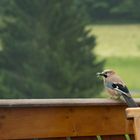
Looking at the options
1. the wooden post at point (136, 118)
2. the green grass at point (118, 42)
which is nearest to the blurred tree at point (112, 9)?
the green grass at point (118, 42)

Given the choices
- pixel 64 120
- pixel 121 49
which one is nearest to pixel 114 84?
pixel 64 120

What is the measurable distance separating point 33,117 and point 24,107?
87 mm

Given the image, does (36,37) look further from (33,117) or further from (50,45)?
(33,117)

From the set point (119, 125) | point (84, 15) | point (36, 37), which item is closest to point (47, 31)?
point (36, 37)

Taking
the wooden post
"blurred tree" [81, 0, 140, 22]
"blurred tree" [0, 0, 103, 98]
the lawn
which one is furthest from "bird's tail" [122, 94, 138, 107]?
"blurred tree" [81, 0, 140, 22]

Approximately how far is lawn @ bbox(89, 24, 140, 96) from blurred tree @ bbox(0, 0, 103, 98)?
2.41m

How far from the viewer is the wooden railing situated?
3566 mm

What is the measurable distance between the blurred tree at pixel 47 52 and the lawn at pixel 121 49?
241 cm

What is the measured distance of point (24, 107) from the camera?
358 cm

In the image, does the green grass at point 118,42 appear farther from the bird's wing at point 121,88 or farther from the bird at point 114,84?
the bird's wing at point 121,88

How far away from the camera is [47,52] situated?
46.1 meters

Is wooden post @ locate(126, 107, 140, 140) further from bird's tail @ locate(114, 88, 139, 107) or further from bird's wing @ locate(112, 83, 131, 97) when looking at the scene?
bird's wing @ locate(112, 83, 131, 97)

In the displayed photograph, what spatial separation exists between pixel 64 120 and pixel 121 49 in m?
50.0

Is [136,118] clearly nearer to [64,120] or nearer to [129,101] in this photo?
[64,120]
